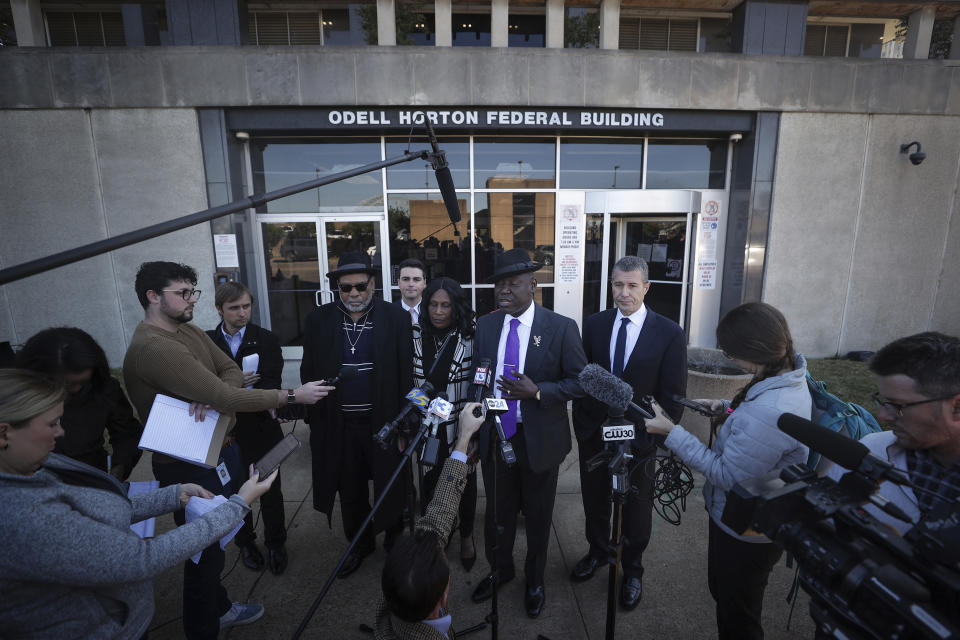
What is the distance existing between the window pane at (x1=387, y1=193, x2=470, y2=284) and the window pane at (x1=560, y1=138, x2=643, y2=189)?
Result: 1892 millimetres

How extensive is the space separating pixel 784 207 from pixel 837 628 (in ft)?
25.4

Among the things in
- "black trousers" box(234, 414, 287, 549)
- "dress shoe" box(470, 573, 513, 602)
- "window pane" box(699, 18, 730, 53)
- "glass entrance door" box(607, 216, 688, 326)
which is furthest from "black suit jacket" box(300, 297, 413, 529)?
"window pane" box(699, 18, 730, 53)

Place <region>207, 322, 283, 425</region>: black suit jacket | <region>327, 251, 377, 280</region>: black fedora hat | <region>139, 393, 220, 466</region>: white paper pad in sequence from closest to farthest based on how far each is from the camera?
<region>139, 393, 220, 466</region>: white paper pad → <region>327, 251, 377, 280</region>: black fedora hat → <region>207, 322, 283, 425</region>: black suit jacket

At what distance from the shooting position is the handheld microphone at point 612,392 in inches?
71.2

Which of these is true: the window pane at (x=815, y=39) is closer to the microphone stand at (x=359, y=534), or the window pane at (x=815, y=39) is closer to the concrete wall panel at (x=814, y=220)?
the concrete wall panel at (x=814, y=220)

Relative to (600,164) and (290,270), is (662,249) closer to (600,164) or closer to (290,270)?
(600,164)

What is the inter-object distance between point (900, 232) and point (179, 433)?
409 inches

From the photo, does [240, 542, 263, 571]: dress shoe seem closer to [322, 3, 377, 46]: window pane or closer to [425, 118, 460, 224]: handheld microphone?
[425, 118, 460, 224]: handheld microphone

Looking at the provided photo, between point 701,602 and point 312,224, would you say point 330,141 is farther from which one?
point 701,602

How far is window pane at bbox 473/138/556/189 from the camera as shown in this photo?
282 inches

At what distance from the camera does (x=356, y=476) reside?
3035 millimetres

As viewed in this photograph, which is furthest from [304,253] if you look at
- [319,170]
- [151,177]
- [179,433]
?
[179,433]

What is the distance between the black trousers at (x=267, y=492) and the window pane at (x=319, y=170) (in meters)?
4.91

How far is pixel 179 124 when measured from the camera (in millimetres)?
6348
